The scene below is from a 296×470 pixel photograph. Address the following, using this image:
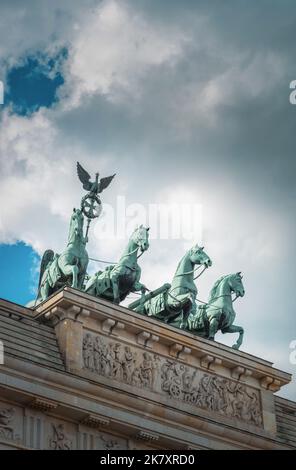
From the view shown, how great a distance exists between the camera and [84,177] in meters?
34.1

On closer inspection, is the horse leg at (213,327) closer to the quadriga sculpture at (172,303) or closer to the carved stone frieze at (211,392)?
the quadriga sculpture at (172,303)

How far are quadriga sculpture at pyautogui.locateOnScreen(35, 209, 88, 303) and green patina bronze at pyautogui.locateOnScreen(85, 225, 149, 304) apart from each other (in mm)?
593

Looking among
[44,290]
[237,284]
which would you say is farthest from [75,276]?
[237,284]

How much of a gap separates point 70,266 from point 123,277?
5.43 feet

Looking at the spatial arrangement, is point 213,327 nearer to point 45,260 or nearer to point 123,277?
point 123,277

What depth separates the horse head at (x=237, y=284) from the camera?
116 feet

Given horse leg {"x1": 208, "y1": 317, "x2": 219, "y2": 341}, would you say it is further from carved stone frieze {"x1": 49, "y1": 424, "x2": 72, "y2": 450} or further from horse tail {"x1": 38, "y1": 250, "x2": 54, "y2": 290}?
carved stone frieze {"x1": 49, "y1": 424, "x2": 72, "y2": 450}

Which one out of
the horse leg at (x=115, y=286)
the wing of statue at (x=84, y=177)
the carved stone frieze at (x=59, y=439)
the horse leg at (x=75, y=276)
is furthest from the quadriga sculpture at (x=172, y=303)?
the carved stone frieze at (x=59, y=439)

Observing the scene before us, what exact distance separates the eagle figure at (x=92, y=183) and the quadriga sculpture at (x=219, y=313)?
4.51m

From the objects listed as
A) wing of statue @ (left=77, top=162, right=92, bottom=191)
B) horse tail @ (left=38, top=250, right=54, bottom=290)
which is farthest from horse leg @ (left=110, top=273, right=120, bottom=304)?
wing of statue @ (left=77, top=162, right=92, bottom=191)

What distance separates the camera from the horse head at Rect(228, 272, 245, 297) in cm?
3544

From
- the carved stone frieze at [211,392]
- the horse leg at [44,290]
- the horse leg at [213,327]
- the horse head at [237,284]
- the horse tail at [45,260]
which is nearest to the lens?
the carved stone frieze at [211,392]
